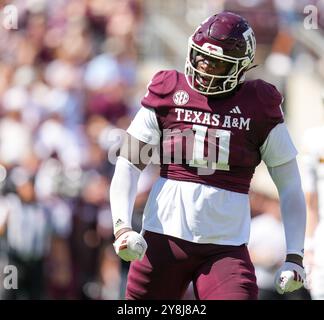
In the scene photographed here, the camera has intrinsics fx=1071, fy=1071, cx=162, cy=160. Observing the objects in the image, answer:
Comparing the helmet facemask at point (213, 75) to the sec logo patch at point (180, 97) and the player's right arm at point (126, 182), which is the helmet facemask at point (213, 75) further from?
the player's right arm at point (126, 182)

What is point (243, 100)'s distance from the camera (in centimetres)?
475

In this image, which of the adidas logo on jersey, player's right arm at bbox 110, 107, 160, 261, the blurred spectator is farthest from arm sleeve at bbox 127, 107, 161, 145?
the blurred spectator

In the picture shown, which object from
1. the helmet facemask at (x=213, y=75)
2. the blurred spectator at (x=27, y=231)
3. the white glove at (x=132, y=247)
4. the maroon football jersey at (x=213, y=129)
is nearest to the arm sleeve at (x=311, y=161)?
the maroon football jersey at (x=213, y=129)

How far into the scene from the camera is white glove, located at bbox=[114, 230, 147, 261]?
4.50 m

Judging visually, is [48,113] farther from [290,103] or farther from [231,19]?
[231,19]

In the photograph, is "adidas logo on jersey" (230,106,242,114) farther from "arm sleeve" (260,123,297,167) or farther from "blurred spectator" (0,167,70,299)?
"blurred spectator" (0,167,70,299)

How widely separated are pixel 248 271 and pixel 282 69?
209 inches

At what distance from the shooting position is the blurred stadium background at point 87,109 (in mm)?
8766

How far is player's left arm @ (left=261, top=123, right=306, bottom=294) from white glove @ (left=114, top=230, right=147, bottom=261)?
0.65 meters

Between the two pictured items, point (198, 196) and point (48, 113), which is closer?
point (198, 196)

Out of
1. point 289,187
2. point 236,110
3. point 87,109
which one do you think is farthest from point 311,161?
point 87,109
